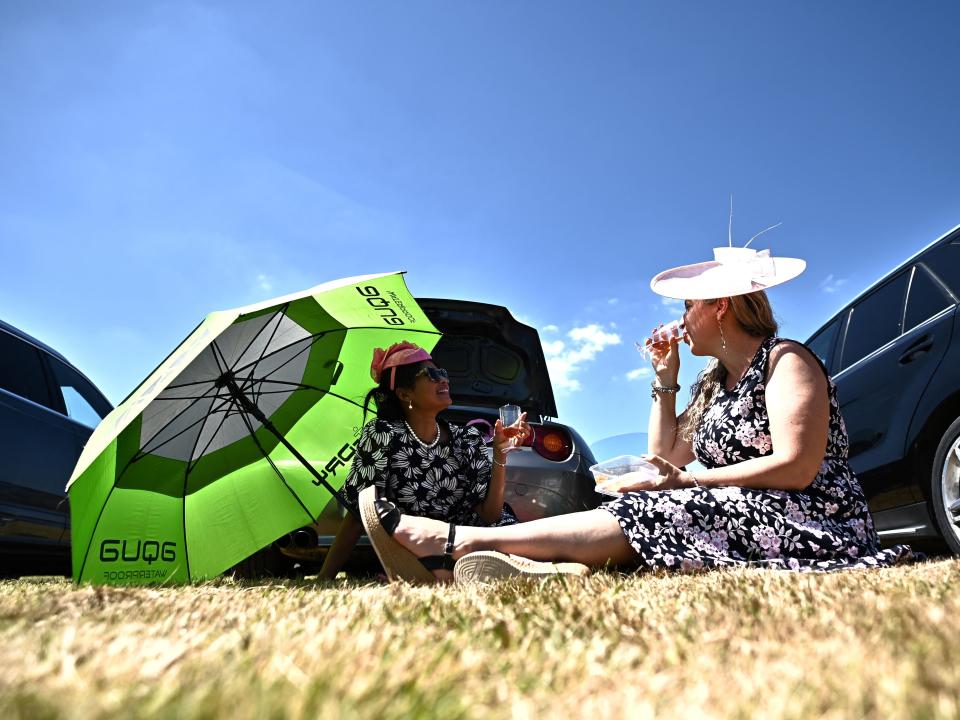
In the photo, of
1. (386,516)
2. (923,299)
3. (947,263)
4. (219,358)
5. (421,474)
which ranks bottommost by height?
(386,516)

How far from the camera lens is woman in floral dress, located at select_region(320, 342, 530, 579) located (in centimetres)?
337

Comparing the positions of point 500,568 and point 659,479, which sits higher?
point 659,479

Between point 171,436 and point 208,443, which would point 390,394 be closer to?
point 208,443

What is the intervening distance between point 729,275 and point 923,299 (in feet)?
5.45

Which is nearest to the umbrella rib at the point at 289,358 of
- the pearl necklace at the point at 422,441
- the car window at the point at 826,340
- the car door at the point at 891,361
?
the pearl necklace at the point at 422,441

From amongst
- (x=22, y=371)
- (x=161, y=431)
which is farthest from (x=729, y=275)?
(x=22, y=371)

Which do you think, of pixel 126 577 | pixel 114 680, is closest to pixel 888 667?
pixel 114 680

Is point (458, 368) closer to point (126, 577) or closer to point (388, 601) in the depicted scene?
point (126, 577)

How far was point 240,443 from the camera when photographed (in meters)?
3.52

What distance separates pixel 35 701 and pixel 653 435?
2802 mm

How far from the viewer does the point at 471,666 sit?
106cm

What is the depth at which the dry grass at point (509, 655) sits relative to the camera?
0.84m

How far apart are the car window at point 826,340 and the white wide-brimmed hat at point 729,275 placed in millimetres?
2219

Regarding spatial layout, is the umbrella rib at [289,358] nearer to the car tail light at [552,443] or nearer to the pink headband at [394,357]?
the pink headband at [394,357]
